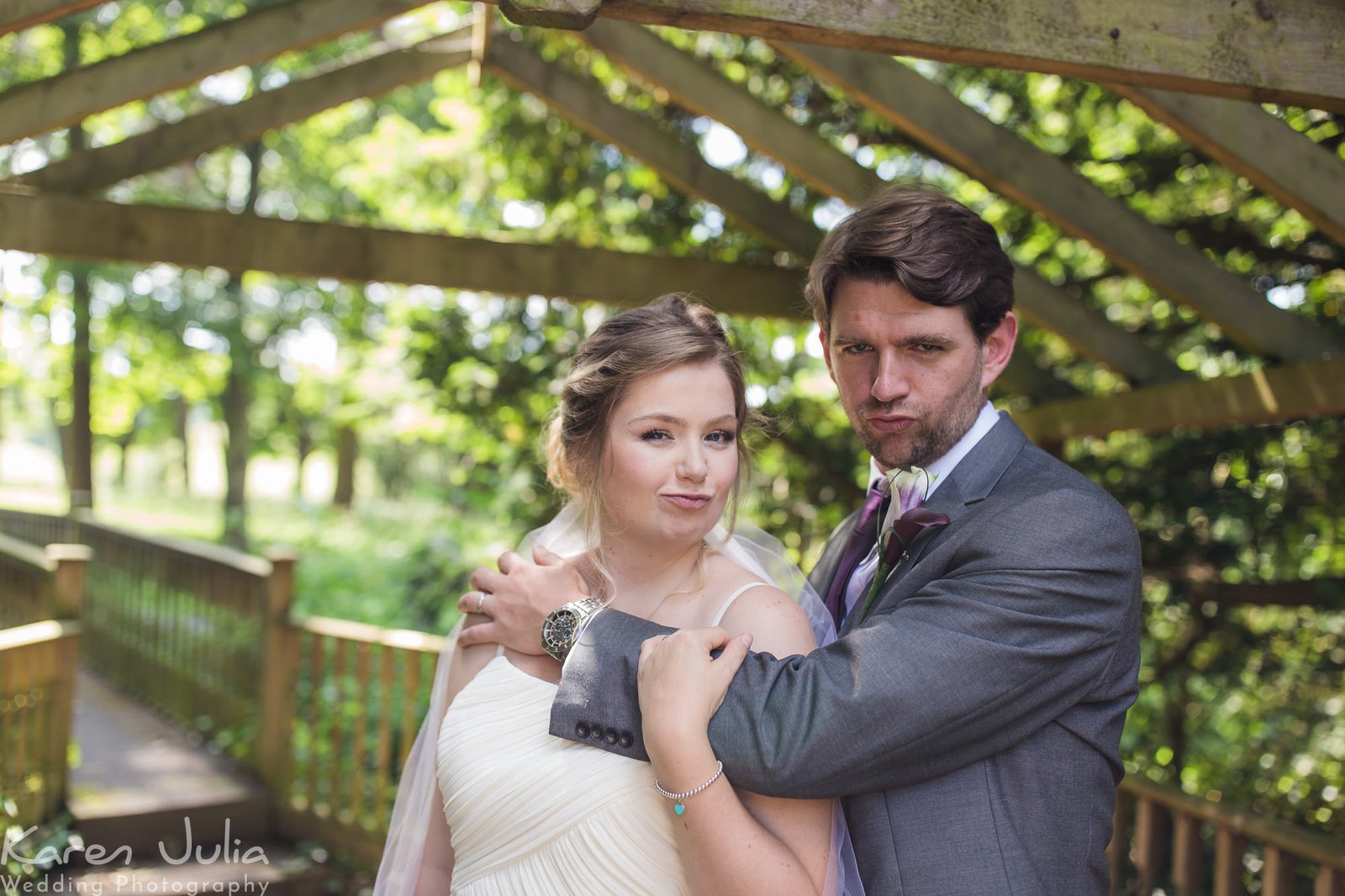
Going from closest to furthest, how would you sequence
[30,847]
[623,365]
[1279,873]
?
[623,365] → [1279,873] → [30,847]

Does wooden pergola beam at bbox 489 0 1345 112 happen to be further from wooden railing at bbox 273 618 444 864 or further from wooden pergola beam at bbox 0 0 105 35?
wooden railing at bbox 273 618 444 864

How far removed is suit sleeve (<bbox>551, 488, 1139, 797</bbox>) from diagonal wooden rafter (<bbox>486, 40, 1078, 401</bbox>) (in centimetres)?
346

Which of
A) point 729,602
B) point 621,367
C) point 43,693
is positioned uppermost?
point 621,367

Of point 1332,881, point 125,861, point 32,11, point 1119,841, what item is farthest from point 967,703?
point 125,861

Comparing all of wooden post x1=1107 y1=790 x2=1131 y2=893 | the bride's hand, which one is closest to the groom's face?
the bride's hand

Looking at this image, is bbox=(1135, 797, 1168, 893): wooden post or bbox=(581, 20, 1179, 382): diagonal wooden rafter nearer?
bbox=(1135, 797, 1168, 893): wooden post

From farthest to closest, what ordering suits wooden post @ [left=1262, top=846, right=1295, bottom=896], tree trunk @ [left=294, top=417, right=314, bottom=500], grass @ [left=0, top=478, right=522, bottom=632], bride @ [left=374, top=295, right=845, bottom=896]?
tree trunk @ [left=294, top=417, right=314, bottom=500]
grass @ [left=0, top=478, right=522, bottom=632]
wooden post @ [left=1262, top=846, right=1295, bottom=896]
bride @ [left=374, top=295, right=845, bottom=896]

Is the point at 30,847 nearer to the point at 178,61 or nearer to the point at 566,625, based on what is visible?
the point at 178,61

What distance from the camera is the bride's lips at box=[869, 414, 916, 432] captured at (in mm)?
2096

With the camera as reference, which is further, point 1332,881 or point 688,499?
point 1332,881

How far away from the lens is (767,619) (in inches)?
79.4

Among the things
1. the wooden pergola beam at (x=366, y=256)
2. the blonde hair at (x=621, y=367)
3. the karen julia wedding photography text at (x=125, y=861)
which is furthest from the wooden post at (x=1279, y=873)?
the karen julia wedding photography text at (x=125, y=861)

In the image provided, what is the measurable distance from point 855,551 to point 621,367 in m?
0.66

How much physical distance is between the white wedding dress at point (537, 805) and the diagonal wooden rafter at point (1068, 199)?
214 cm
